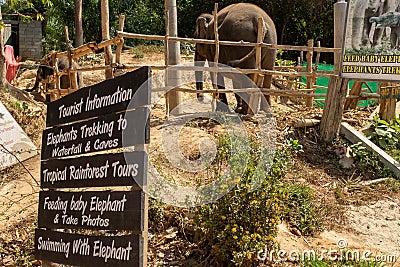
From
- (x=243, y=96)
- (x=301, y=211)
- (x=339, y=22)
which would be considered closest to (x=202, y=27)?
(x=243, y=96)

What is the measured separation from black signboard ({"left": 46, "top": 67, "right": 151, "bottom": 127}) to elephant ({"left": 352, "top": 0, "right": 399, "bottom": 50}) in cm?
469

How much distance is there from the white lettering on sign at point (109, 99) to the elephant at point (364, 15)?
4.76 meters

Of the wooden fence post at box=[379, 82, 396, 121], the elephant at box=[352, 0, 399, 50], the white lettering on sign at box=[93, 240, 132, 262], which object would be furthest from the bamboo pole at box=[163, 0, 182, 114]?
the white lettering on sign at box=[93, 240, 132, 262]

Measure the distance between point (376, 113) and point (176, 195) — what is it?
169 inches

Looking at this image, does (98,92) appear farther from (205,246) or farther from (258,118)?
(258,118)

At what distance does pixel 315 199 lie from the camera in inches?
248

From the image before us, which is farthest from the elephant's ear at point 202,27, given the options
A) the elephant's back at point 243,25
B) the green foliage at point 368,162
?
the green foliage at point 368,162

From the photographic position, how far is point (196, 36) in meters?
10.6

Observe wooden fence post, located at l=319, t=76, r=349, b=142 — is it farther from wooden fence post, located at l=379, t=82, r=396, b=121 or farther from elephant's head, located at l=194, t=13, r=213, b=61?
elephant's head, located at l=194, t=13, r=213, b=61

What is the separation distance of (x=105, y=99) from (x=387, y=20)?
5.12 meters

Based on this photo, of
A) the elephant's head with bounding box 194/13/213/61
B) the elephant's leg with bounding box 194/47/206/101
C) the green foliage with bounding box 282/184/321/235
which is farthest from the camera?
the elephant's head with bounding box 194/13/213/61

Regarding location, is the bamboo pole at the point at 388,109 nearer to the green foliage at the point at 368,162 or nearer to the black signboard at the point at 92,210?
the green foliage at the point at 368,162

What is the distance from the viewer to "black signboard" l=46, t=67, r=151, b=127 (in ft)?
11.3

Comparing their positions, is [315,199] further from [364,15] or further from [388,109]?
[364,15]
